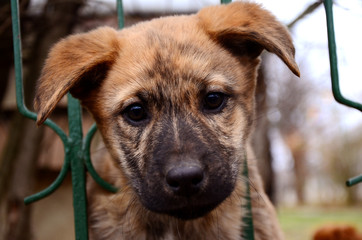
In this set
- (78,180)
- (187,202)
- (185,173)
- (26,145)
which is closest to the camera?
(185,173)

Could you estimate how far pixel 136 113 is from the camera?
2572 mm

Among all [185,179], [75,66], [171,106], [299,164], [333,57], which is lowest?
[185,179]

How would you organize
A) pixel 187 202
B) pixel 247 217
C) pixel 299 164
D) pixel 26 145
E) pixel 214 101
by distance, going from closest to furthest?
pixel 187 202
pixel 214 101
pixel 247 217
pixel 26 145
pixel 299 164

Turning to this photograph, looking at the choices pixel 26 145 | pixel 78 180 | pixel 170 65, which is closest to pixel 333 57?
pixel 170 65

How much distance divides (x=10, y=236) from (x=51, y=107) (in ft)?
7.56

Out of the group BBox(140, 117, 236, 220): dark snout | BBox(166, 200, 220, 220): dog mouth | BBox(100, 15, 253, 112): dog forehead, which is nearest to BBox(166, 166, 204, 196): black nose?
BBox(140, 117, 236, 220): dark snout

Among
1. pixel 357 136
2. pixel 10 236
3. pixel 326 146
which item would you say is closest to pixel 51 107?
pixel 10 236

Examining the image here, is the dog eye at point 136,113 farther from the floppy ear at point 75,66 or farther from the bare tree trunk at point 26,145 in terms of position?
the bare tree trunk at point 26,145

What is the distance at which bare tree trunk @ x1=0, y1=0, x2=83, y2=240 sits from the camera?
13.6 feet

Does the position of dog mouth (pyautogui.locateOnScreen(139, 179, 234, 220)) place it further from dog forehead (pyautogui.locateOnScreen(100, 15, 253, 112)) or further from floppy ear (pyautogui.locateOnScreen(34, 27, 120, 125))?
floppy ear (pyautogui.locateOnScreen(34, 27, 120, 125))

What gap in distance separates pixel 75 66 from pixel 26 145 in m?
2.20

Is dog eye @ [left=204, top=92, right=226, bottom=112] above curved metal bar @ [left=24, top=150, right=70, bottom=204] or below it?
above

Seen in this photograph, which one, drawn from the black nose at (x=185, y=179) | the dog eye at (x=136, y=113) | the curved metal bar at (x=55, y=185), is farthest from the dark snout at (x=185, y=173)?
the curved metal bar at (x=55, y=185)

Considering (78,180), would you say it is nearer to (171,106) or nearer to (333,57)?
(171,106)
